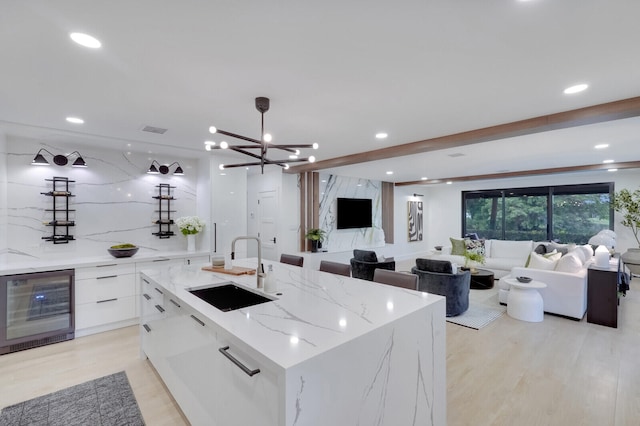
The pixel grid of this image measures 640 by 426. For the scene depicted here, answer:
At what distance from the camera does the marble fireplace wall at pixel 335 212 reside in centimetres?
754

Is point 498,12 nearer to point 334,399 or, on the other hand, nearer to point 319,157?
point 334,399

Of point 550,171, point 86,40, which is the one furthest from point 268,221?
point 550,171

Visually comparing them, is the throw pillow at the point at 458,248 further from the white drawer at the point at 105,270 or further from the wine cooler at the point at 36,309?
the wine cooler at the point at 36,309

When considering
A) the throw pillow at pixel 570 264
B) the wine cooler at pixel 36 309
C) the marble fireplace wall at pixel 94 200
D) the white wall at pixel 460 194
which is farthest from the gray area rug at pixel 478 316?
the white wall at pixel 460 194

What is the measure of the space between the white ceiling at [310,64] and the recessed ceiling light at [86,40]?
0.04m

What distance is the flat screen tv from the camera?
7.89m

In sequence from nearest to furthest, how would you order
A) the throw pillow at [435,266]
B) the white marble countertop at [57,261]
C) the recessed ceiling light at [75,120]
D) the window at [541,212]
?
the recessed ceiling light at [75,120] → the white marble countertop at [57,261] → the throw pillow at [435,266] → the window at [541,212]

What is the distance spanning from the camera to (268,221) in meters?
6.57

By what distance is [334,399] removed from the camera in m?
1.28

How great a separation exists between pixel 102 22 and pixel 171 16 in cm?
41

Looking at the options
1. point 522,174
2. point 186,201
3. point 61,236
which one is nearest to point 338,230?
point 186,201

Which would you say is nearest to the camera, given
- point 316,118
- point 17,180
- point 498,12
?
point 498,12

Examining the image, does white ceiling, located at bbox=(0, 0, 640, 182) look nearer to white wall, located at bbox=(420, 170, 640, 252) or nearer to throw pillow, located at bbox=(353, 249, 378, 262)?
throw pillow, located at bbox=(353, 249, 378, 262)

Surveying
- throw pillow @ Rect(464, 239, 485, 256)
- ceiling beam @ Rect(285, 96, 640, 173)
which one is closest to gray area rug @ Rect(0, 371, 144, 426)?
ceiling beam @ Rect(285, 96, 640, 173)
